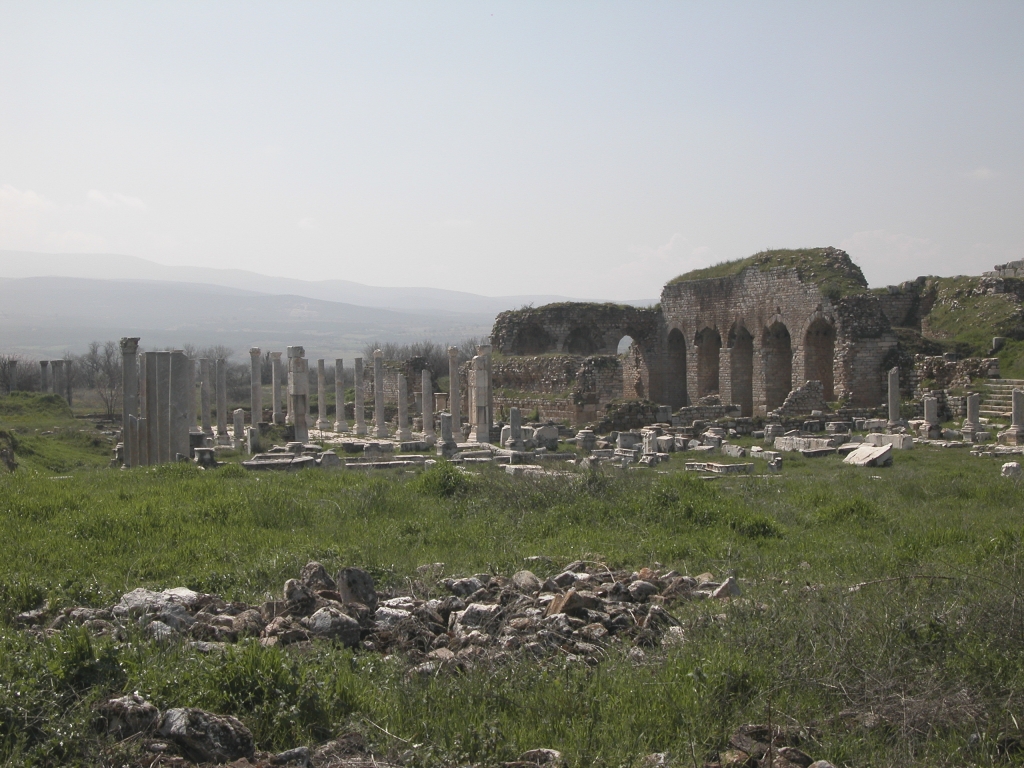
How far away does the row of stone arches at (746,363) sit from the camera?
102 ft

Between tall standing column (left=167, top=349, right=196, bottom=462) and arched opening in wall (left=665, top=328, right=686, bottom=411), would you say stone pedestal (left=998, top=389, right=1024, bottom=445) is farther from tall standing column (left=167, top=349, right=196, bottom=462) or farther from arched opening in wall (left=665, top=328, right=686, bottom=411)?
arched opening in wall (left=665, top=328, right=686, bottom=411)

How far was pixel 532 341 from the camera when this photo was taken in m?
37.6

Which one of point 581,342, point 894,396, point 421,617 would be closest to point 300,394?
point 581,342

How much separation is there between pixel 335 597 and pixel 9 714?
2.60m

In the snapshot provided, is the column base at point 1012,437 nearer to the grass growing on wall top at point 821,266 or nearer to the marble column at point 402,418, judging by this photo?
the grass growing on wall top at point 821,266

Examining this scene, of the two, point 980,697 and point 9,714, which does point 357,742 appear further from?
point 980,697

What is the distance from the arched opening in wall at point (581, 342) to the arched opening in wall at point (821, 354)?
9081 mm

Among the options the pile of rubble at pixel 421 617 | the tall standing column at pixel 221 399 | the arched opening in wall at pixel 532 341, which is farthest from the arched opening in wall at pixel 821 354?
the pile of rubble at pixel 421 617

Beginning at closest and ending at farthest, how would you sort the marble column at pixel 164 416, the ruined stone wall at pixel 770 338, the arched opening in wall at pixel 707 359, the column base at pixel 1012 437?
the marble column at pixel 164 416
the column base at pixel 1012 437
the ruined stone wall at pixel 770 338
the arched opening in wall at pixel 707 359

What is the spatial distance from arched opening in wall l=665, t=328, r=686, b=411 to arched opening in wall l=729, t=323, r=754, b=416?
3.18 metres

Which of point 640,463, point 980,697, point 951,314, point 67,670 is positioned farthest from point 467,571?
point 951,314

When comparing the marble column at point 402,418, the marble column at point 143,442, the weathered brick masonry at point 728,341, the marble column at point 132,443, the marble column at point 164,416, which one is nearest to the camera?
the marble column at point 164,416

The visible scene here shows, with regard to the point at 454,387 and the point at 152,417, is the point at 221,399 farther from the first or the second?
the point at 152,417

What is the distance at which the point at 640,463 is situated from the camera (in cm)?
1870
